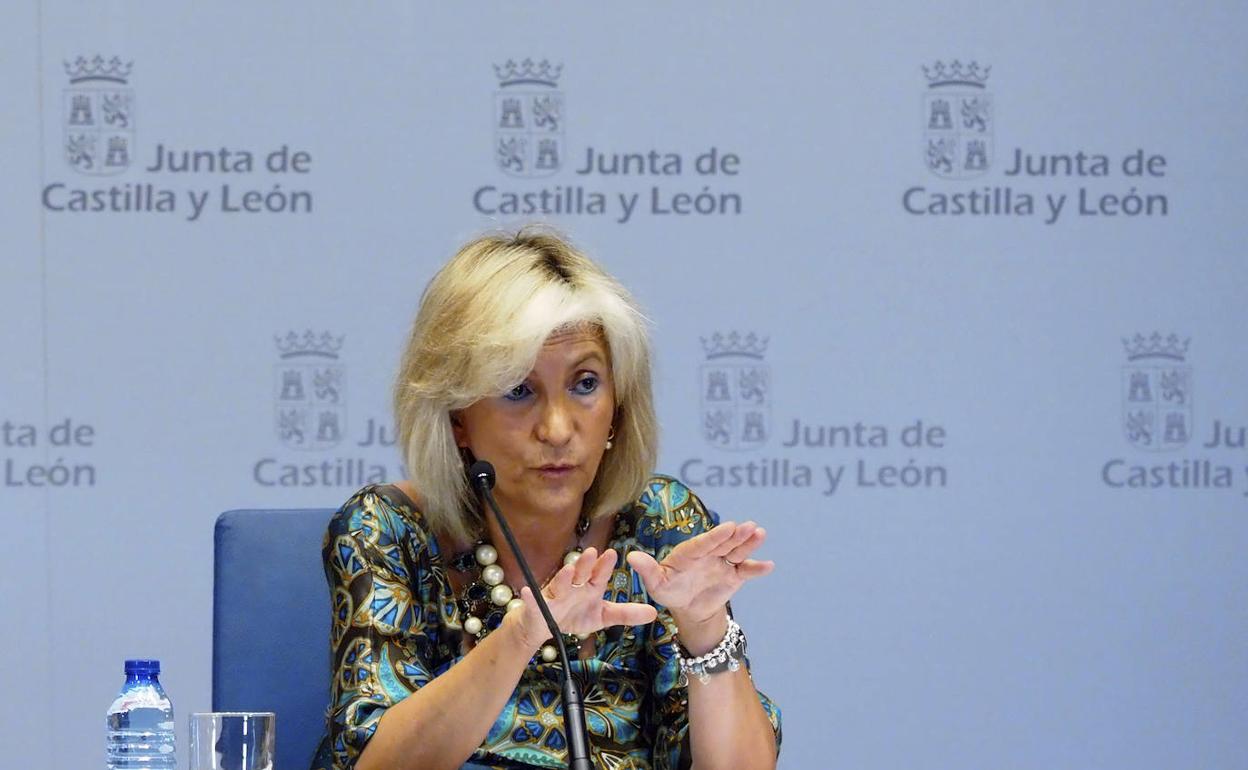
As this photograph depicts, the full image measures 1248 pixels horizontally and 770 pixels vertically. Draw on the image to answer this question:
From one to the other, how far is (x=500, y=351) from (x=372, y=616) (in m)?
0.34

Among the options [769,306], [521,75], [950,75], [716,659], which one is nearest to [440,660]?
[716,659]

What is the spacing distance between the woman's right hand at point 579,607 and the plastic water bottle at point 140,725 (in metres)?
0.38

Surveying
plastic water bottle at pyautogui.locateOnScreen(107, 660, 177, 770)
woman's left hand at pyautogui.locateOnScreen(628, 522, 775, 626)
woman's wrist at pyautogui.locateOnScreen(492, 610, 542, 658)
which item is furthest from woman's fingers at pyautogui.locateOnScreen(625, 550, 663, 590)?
plastic water bottle at pyautogui.locateOnScreen(107, 660, 177, 770)

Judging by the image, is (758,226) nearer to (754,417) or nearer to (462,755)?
(754,417)

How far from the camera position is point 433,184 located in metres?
3.57

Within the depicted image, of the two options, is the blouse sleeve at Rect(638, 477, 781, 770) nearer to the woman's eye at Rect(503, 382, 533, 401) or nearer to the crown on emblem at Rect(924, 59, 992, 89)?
the woman's eye at Rect(503, 382, 533, 401)

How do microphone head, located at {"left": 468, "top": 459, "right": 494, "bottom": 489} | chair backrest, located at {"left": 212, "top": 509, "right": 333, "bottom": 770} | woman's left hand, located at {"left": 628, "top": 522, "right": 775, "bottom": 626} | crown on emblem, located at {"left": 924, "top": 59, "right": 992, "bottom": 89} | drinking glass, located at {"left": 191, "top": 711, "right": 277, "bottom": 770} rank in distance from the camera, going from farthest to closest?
crown on emblem, located at {"left": 924, "top": 59, "right": 992, "bottom": 89}
chair backrest, located at {"left": 212, "top": 509, "right": 333, "bottom": 770}
microphone head, located at {"left": 468, "top": 459, "right": 494, "bottom": 489}
woman's left hand, located at {"left": 628, "top": 522, "right": 775, "bottom": 626}
drinking glass, located at {"left": 191, "top": 711, "right": 277, "bottom": 770}

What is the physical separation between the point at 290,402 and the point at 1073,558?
1.67 meters

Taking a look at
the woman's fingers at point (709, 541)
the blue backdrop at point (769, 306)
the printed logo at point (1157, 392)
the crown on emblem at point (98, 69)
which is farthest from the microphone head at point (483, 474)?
the printed logo at point (1157, 392)

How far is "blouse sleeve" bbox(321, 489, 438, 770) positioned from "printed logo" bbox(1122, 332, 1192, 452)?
201 cm

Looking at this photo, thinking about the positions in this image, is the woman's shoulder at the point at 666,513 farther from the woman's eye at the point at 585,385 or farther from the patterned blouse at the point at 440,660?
the woman's eye at the point at 585,385

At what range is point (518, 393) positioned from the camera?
2.06 meters

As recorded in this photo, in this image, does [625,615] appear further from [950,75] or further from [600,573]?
[950,75]

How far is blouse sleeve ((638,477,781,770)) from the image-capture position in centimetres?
207
